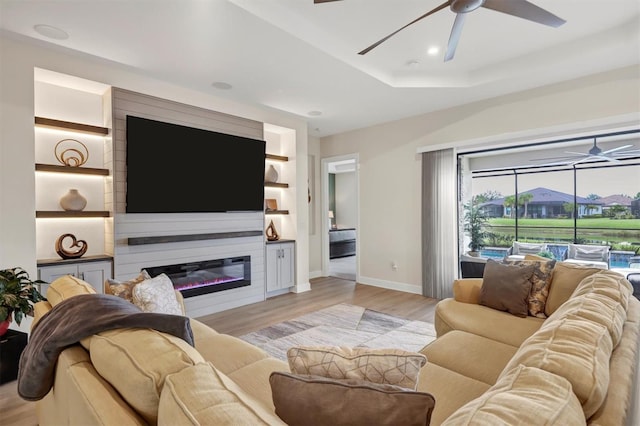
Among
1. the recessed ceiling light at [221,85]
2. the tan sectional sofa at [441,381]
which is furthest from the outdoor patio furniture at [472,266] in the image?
the recessed ceiling light at [221,85]

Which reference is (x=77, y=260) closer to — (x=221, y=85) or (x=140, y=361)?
(x=221, y=85)

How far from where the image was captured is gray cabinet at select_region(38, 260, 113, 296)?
116 inches

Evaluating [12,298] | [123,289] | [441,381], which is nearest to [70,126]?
[12,298]

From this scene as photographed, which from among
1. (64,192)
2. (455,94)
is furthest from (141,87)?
(455,94)

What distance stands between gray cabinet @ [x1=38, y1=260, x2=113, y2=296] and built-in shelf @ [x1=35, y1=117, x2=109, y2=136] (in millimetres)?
1304

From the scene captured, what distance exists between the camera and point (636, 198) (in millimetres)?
5352

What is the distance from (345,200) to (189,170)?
771 centimetres

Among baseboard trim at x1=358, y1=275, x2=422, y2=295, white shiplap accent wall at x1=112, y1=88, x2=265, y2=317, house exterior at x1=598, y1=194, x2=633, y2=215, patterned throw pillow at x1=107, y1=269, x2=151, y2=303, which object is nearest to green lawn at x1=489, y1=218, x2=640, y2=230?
house exterior at x1=598, y1=194, x2=633, y2=215

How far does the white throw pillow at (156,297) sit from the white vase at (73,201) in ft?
5.38

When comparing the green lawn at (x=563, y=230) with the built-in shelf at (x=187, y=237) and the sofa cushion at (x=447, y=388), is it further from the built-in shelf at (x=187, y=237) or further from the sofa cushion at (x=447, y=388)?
the sofa cushion at (x=447, y=388)

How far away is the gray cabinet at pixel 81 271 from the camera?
2.96 meters

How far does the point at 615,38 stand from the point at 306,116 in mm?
3607

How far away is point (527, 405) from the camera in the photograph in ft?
2.48

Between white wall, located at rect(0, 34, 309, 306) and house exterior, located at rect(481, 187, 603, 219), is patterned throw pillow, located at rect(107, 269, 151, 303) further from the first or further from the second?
→ house exterior, located at rect(481, 187, 603, 219)
